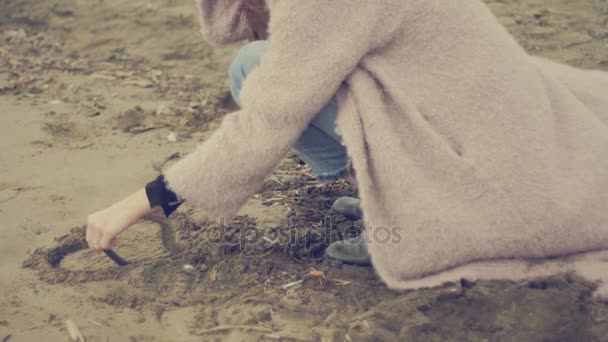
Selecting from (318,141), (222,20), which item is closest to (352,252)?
(318,141)

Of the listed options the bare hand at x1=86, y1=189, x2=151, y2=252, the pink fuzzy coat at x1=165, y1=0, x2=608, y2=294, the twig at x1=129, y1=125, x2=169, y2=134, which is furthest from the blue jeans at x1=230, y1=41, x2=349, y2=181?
the twig at x1=129, y1=125, x2=169, y2=134

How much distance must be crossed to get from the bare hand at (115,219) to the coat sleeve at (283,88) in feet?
0.32

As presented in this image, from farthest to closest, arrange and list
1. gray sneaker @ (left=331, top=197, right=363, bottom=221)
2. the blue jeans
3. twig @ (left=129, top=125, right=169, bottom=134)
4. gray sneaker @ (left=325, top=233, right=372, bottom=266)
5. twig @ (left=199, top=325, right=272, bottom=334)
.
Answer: twig @ (left=129, top=125, right=169, bottom=134) → gray sneaker @ (left=331, top=197, right=363, bottom=221) → gray sneaker @ (left=325, top=233, right=372, bottom=266) → the blue jeans → twig @ (left=199, top=325, right=272, bottom=334)

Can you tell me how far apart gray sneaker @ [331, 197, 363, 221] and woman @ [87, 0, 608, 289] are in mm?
548

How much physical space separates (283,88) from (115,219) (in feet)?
1.72

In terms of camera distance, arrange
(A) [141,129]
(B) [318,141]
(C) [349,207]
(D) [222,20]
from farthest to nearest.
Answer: (A) [141,129] < (C) [349,207] < (D) [222,20] < (B) [318,141]

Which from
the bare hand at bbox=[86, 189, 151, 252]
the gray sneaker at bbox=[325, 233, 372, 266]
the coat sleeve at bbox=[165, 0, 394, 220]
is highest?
the coat sleeve at bbox=[165, 0, 394, 220]

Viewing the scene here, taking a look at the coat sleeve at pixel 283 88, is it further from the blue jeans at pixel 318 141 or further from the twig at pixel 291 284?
the twig at pixel 291 284

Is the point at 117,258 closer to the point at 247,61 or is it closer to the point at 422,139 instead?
the point at 247,61

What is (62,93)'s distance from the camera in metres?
3.52

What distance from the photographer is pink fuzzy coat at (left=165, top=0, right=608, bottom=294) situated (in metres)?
1.71

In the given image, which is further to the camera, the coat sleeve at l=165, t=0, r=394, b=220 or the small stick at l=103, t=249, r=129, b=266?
the small stick at l=103, t=249, r=129, b=266

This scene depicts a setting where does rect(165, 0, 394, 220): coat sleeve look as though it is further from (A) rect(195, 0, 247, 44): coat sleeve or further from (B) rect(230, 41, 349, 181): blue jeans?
(A) rect(195, 0, 247, 44): coat sleeve

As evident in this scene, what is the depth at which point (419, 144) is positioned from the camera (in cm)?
175
